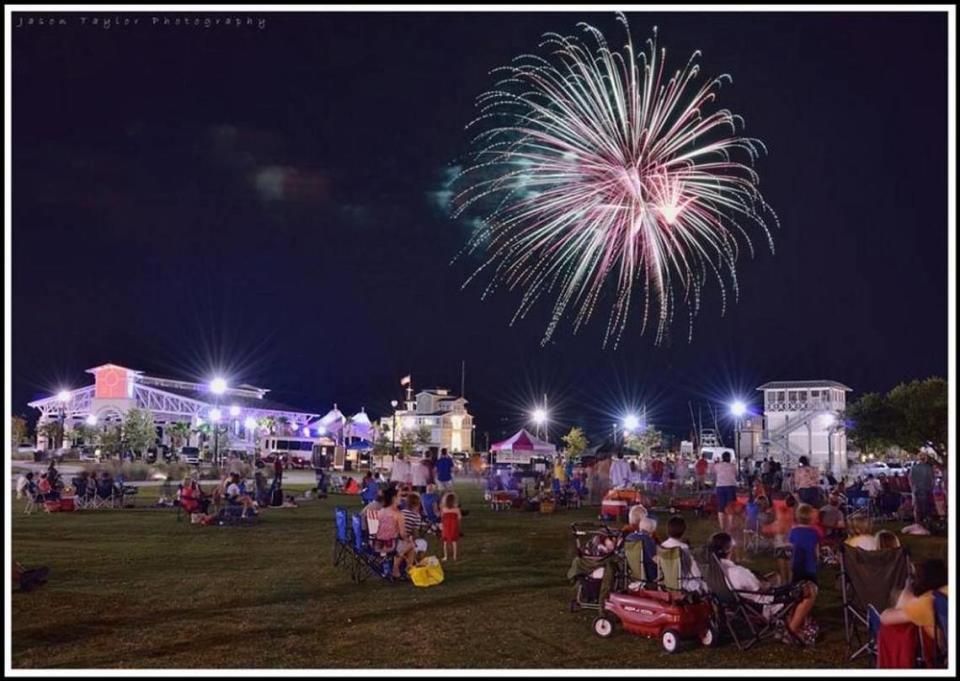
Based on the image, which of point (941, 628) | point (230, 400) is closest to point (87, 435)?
point (230, 400)

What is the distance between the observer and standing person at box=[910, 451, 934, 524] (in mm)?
18891

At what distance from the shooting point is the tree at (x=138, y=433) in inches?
2076

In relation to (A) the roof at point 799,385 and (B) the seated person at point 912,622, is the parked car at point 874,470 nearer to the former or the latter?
(A) the roof at point 799,385

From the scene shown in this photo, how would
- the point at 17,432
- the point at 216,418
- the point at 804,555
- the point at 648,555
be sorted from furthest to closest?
the point at 17,432 → the point at 216,418 → the point at 648,555 → the point at 804,555

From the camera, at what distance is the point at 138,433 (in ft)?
176

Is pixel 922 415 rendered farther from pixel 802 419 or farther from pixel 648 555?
pixel 802 419

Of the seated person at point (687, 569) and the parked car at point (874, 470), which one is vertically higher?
the seated person at point (687, 569)

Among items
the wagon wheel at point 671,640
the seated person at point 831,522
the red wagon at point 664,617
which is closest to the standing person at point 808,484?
the seated person at point 831,522

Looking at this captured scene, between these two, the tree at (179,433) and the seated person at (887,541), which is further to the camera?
the tree at (179,433)

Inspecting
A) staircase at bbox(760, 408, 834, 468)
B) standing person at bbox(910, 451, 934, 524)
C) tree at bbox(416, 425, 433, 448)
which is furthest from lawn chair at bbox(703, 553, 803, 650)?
tree at bbox(416, 425, 433, 448)

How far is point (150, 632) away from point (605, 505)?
45.4ft

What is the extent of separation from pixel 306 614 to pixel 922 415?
99.9 feet

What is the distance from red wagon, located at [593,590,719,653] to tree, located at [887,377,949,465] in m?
27.8

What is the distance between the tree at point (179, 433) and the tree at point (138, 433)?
19.3 ft
